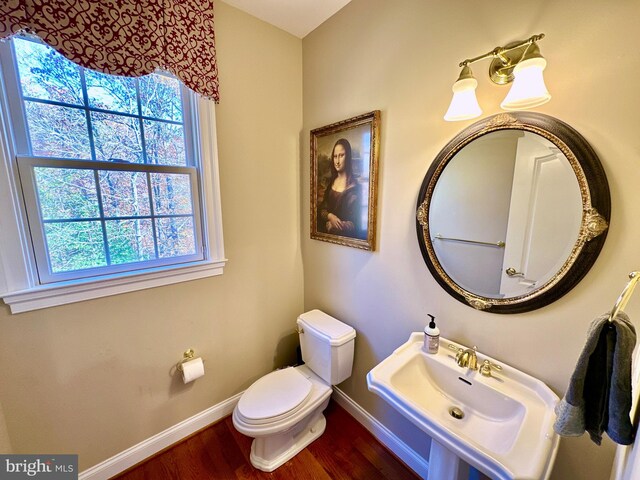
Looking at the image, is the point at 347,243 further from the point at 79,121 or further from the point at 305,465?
the point at 79,121

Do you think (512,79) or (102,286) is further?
(102,286)

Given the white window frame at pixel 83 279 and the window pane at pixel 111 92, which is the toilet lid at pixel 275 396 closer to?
the white window frame at pixel 83 279

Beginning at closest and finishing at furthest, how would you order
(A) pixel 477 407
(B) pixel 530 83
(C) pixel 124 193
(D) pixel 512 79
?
(B) pixel 530 83 → (D) pixel 512 79 → (A) pixel 477 407 → (C) pixel 124 193

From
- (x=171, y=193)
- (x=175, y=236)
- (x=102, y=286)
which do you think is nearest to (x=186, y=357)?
(x=102, y=286)

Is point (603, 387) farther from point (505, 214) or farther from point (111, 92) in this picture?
point (111, 92)

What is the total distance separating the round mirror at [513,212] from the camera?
32.0 inches

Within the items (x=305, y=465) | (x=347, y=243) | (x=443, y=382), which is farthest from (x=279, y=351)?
(x=443, y=382)

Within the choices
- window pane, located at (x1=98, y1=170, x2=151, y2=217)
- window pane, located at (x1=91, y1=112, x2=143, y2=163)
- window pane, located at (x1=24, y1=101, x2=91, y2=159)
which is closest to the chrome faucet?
window pane, located at (x1=98, y1=170, x2=151, y2=217)

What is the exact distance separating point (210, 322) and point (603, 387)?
171cm

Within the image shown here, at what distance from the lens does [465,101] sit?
93cm

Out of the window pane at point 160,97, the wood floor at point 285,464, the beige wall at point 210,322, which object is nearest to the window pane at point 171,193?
the beige wall at point 210,322

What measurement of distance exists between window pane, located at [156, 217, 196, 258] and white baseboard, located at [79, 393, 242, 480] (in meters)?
1.08

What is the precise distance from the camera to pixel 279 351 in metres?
1.97

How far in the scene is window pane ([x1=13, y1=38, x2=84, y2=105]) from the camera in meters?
1.02
